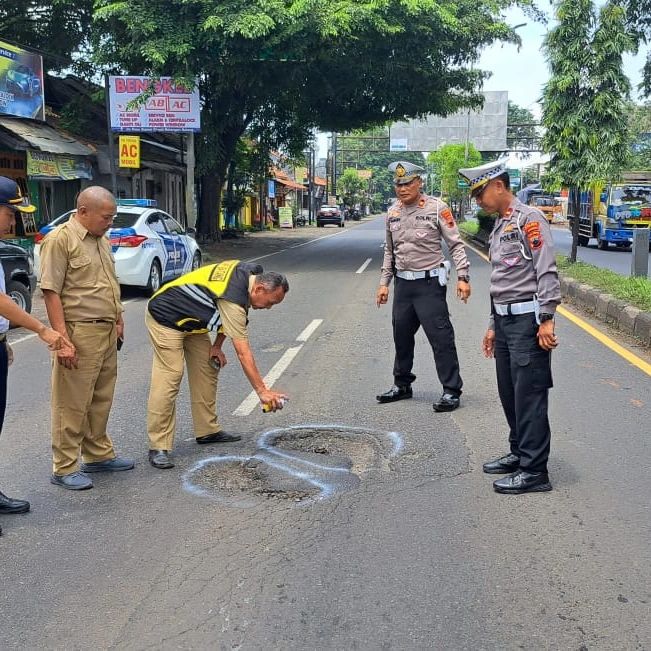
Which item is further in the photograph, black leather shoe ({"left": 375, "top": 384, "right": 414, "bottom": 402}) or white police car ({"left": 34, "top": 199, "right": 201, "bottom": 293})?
white police car ({"left": 34, "top": 199, "right": 201, "bottom": 293})

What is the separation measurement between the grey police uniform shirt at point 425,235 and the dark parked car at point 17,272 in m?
5.45

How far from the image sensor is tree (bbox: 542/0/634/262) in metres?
15.6

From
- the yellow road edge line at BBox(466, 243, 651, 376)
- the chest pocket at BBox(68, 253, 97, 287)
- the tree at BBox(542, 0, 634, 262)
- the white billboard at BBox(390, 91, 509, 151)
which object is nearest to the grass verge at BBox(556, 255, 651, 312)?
the yellow road edge line at BBox(466, 243, 651, 376)

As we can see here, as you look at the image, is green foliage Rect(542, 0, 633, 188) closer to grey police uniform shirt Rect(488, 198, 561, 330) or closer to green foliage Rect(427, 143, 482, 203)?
grey police uniform shirt Rect(488, 198, 561, 330)

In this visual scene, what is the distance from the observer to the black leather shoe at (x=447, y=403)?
20.0ft

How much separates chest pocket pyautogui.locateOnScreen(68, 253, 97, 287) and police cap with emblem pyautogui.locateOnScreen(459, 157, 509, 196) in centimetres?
223

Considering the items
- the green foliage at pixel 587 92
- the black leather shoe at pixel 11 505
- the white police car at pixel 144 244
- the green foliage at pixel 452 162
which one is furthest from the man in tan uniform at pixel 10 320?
the green foliage at pixel 452 162

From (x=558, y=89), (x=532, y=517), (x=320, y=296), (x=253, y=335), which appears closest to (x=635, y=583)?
(x=532, y=517)

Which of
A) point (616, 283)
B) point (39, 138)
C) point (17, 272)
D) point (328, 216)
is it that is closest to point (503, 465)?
point (17, 272)

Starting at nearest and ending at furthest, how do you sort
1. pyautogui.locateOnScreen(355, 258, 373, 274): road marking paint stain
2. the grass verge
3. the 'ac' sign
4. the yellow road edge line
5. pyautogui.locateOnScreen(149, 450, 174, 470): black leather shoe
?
pyautogui.locateOnScreen(149, 450, 174, 470): black leather shoe
the yellow road edge line
the grass verge
pyautogui.locateOnScreen(355, 258, 373, 274): road marking paint stain
the 'ac' sign

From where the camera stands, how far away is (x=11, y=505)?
4.07 m

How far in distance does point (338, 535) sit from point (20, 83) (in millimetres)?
17653

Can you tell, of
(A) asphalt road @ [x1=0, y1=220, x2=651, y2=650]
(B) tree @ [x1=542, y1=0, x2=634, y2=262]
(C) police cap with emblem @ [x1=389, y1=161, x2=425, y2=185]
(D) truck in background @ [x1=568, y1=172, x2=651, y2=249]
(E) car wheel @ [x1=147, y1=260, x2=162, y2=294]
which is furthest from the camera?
(D) truck in background @ [x1=568, y1=172, x2=651, y2=249]

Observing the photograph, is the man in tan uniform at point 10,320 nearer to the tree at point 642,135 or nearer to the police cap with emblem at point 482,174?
the police cap with emblem at point 482,174
